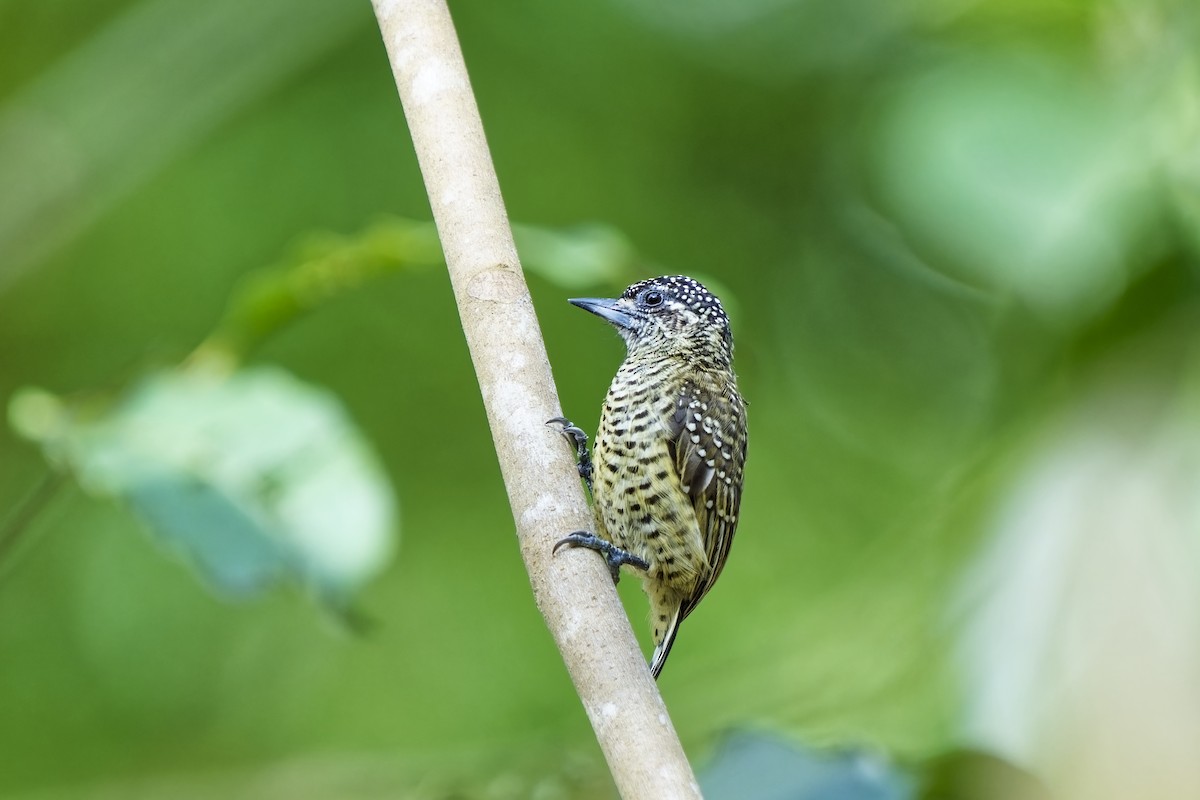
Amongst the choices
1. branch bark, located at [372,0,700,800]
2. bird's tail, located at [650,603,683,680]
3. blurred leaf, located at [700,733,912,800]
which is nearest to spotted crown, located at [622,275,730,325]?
bird's tail, located at [650,603,683,680]

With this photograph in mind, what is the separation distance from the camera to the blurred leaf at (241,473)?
2535mm

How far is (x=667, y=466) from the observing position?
10.6 ft

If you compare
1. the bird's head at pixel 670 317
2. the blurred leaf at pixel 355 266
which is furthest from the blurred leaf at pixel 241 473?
the bird's head at pixel 670 317

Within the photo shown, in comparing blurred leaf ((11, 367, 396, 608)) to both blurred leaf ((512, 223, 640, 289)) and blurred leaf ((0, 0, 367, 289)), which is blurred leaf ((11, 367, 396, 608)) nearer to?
blurred leaf ((512, 223, 640, 289))

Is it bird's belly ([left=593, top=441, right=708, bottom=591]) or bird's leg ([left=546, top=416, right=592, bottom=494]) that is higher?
bird's leg ([left=546, top=416, right=592, bottom=494])

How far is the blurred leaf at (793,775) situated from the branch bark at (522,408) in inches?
23.4

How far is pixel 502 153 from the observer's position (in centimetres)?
621

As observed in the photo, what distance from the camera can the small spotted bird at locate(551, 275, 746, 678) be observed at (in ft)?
10.6

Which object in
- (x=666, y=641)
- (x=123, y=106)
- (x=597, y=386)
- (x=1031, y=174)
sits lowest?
(x=666, y=641)

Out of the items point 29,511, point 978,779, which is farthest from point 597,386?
point 978,779

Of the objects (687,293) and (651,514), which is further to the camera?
(687,293)

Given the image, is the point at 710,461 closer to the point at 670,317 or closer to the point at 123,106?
the point at 670,317

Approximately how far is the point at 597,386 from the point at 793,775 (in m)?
3.52

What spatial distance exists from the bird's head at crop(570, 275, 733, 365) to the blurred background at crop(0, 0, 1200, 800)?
0.39 feet
